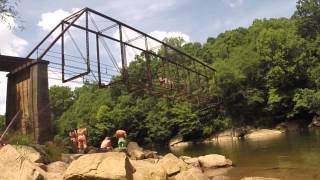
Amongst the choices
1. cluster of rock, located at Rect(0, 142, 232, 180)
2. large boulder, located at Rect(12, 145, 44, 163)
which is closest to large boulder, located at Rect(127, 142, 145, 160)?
cluster of rock, located at Rect(0, 142, 232, 180)

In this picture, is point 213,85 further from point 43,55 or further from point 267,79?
point 43,55

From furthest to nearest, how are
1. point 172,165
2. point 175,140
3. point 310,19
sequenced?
point 175,140 → point 310,19 → point 172,165

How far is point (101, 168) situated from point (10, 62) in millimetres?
17046

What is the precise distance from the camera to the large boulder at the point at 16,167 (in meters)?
15.4

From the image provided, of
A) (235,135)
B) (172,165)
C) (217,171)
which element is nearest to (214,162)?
(217,171)

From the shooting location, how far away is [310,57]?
2731 inches

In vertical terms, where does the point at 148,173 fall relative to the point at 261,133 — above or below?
below

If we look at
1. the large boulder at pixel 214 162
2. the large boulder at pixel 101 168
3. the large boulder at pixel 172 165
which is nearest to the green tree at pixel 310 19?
the large boulder at pixel 214 162

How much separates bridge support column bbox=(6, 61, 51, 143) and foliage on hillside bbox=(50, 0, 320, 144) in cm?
3093

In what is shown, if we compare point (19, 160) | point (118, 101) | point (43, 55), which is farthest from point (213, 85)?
point (19, 160)

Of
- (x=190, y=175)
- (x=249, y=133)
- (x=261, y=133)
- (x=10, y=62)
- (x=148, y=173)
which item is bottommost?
(x=190, y=175)

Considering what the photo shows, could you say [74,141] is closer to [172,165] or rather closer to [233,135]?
[172,165]

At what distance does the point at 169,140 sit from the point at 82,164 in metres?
64.2

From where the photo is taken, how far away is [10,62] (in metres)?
29.6
